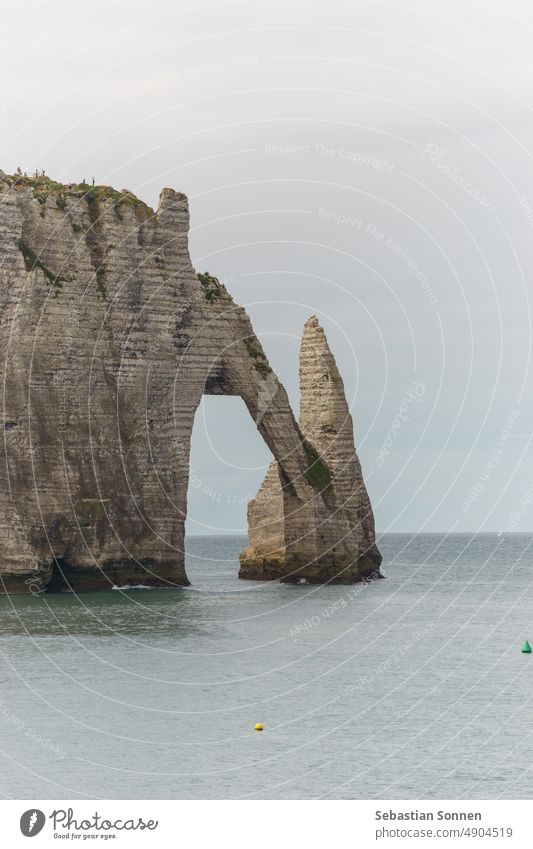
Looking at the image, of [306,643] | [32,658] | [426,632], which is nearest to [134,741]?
[32,658]

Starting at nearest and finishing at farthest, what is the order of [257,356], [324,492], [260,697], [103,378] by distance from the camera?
1. [260,697]
2. [103,378]
3. [257,356]
4. [324,492]

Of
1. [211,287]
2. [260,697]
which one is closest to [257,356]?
[211,287]

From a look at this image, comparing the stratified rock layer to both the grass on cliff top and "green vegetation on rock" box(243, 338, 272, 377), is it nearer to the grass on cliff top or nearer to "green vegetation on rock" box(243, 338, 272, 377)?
"green vegetation on rock" box(243, 338, 272, 377)

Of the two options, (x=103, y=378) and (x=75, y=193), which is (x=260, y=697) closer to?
(x=103, y=378)

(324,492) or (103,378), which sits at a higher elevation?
(103,378)

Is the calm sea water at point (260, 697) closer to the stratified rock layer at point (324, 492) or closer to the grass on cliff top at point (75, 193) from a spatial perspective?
the stratified rock layer at point (324, 492)
